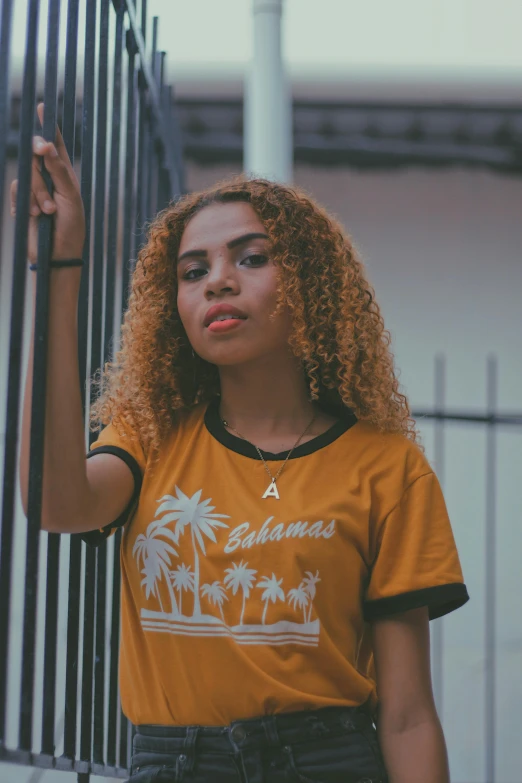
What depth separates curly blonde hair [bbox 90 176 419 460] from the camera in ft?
6.22

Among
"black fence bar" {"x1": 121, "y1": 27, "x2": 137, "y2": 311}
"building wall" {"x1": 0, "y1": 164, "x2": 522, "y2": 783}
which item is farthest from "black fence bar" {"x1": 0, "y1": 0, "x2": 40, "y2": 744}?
"building wall" {"x1": 0, "y1": 164, "x2": 522, "y2": 783}

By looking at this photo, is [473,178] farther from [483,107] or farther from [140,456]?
[140,456]

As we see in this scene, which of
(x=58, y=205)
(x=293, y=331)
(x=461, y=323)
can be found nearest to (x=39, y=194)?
(x=58, y=205)

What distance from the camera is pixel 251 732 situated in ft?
5.21

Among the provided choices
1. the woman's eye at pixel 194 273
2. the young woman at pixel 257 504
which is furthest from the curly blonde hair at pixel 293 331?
the woman's eye at pixel 194 273

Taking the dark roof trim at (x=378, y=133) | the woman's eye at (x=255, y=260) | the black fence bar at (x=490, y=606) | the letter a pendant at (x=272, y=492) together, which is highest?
the dark roof trim at (x=378, y=133)

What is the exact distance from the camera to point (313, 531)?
66.3 inches

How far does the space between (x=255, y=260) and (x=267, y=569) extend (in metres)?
0.55

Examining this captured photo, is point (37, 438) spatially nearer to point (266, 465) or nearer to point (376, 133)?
point (266, 465)

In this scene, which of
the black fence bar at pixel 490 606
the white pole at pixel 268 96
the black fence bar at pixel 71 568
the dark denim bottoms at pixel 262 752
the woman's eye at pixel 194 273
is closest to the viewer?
the dark denim bottoms at pixel 262 752

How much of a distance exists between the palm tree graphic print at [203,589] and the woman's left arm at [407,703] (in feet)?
0.56

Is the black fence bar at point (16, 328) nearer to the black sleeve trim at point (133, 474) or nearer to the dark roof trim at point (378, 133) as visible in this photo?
the black sleeve trim at point (133, 474)

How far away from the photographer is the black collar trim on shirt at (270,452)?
181 centimetres

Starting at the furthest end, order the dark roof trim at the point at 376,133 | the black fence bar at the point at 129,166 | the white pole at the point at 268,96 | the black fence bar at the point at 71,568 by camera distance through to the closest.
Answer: the dark roof trim at the point at 376,133, the white pole at the point at 268,96, the black fence bar at the point at 129,166, the black fence bar at the point at 71,568
